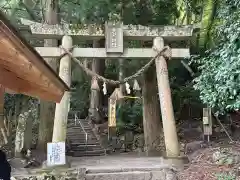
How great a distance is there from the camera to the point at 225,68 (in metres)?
7.94

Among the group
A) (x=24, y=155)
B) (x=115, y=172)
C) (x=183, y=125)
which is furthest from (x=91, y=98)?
(x=115, y=172)

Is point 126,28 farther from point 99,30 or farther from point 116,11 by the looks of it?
point 116,11

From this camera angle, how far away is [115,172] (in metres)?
8.99

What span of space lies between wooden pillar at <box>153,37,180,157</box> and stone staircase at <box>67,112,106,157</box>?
5750mm

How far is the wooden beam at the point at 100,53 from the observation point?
10.6 m

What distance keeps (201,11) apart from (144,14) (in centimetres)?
250

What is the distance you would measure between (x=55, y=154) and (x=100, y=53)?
3.36 m

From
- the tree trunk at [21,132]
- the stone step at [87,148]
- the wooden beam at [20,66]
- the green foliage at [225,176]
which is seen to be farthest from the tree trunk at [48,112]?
the wooden beam at [20,66]

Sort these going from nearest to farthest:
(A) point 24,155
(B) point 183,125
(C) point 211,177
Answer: (C) point 211,177 → (A) point 24,155 → (B) point 183,125

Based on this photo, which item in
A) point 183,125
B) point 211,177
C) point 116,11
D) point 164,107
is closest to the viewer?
point 211,177

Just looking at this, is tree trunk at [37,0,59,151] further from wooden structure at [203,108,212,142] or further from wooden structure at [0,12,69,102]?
wooden structure at [0,12,69,102]

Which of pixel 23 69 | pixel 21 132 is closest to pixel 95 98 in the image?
pixel 21 132

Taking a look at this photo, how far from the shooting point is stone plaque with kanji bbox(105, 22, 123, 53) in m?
10.6

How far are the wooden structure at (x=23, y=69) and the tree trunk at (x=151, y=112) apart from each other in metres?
9.43
